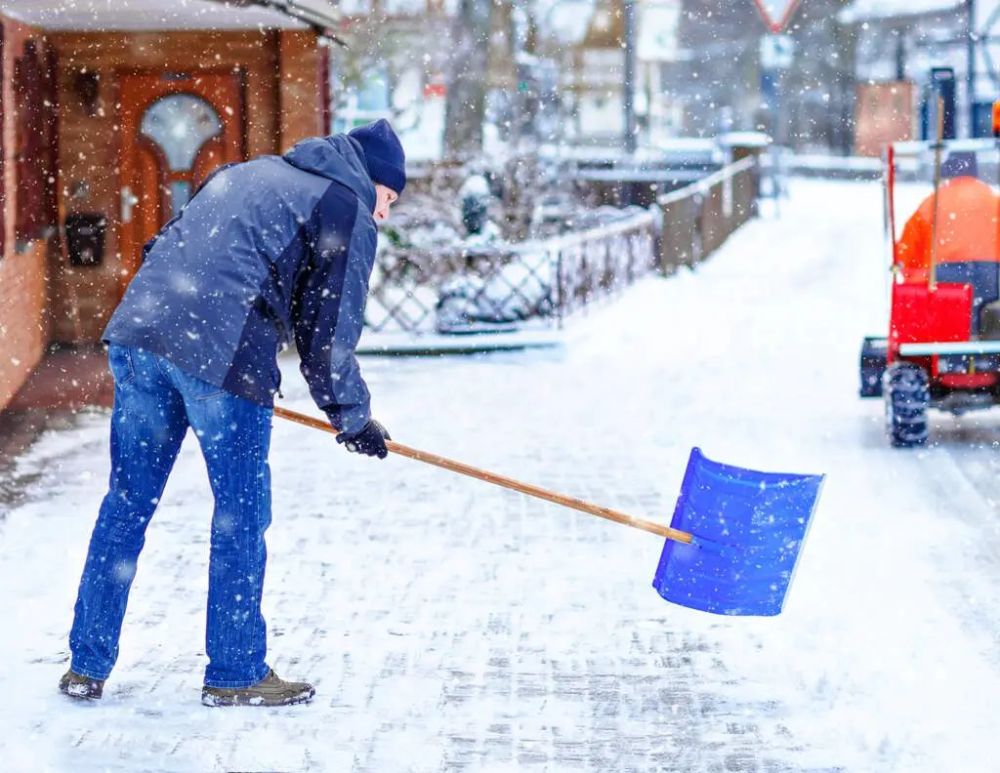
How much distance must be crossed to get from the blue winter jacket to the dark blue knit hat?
146mm

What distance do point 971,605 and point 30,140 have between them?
8.41 meters

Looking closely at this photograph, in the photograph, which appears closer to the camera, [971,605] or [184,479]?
[971,605]

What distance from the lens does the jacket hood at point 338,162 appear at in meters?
4.68

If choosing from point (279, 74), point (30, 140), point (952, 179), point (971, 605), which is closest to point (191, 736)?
point (971, 605)

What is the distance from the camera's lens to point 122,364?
4.72 m

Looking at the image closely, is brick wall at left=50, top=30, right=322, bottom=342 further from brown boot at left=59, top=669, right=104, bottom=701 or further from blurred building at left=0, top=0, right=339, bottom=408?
brown boot at left=59, top=669, right=104, bottom=701

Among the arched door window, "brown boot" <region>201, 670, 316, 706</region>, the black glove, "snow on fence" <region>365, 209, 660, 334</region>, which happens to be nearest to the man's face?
the black glove

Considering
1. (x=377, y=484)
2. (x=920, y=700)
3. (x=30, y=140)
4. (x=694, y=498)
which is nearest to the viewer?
(x=920, y=700)

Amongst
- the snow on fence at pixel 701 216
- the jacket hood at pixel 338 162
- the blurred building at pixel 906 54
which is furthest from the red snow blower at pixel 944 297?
the blurred building at pixel 906 54

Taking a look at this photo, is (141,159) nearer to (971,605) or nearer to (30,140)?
(30,140)

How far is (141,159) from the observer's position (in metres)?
→ 14.2

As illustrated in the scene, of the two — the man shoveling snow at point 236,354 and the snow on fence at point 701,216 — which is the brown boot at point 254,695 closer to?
the man shoveling snow at point 236,354

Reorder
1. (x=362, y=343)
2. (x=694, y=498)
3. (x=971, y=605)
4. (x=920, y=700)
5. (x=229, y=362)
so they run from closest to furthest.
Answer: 1. (x=229, y=362)
2. (x=920, y=700)
3. (x=694, y=498)
4. (x=971, y=605)
5. (x=362, y=343)

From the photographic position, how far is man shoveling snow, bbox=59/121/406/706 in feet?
15.0
